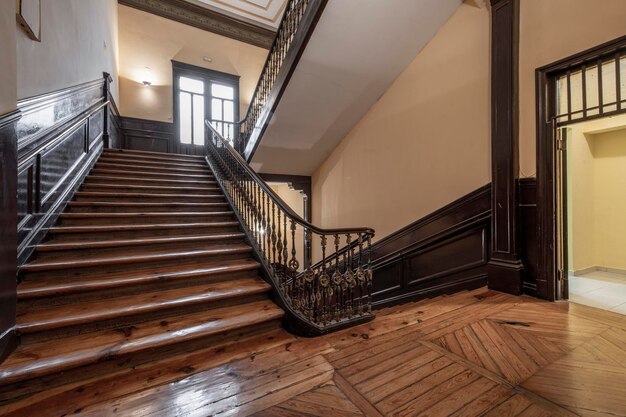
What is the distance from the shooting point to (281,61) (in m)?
4.04

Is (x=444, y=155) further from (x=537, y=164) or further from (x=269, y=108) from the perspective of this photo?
(x=269, y=108)

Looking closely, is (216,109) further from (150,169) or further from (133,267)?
(133,267)

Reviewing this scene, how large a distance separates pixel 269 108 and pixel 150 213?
Answer: 2.23 metres

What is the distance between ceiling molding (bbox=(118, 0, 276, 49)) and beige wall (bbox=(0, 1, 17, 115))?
603cm

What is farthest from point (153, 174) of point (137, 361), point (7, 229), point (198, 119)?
point (198, 119)

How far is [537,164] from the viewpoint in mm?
2469

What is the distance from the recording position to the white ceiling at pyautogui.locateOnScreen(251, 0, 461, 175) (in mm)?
3072

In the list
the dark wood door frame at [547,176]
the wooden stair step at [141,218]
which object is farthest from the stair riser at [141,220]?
the dark wood door frame at [547,176]

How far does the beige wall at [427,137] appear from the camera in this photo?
2.93 meters

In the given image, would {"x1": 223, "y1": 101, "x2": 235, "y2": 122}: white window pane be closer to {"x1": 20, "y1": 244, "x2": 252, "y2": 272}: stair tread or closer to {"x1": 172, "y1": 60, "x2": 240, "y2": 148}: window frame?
{"x1": 172, "y1": 60, "x2": 240, "y2": 148}: window frame

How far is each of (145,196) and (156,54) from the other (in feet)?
15.6

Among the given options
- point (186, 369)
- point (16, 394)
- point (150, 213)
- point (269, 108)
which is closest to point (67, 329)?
point (16, 394)

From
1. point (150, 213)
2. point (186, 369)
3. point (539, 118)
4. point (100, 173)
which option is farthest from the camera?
point (100, 173)

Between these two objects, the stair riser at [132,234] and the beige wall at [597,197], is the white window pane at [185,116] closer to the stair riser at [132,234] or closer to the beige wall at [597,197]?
the stair riser at [132,234]
